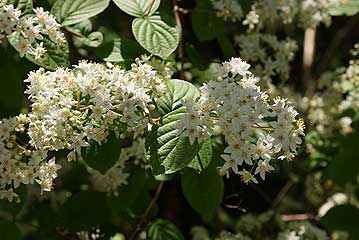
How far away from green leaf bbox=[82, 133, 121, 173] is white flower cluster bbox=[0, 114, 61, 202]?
100 mm

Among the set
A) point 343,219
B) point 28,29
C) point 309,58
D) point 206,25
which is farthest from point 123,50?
point 309,58

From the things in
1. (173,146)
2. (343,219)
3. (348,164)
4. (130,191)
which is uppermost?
(173,146)

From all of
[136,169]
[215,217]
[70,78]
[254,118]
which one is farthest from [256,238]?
[70,78]

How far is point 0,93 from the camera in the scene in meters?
2.12

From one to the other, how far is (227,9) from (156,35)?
0.47 m

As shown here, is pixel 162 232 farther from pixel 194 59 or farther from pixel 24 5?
pixel 24 5

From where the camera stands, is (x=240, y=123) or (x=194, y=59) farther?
(x=194, y=59)

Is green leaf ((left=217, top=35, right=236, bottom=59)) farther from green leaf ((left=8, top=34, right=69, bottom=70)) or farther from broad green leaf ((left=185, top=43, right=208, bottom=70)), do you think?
green leaf ((left=8, top=34, right=69, bottom=70))

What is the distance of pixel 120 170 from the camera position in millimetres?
2037

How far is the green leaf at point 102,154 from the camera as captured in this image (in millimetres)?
1612

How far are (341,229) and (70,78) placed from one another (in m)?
0.97

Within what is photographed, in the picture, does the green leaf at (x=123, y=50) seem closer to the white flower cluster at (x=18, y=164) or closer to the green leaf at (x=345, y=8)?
the white flower cluster at (x=18, y=164)

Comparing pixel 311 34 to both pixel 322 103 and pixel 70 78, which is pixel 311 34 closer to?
pixel 322 103

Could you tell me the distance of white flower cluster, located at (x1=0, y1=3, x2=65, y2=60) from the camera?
1.62 meters
